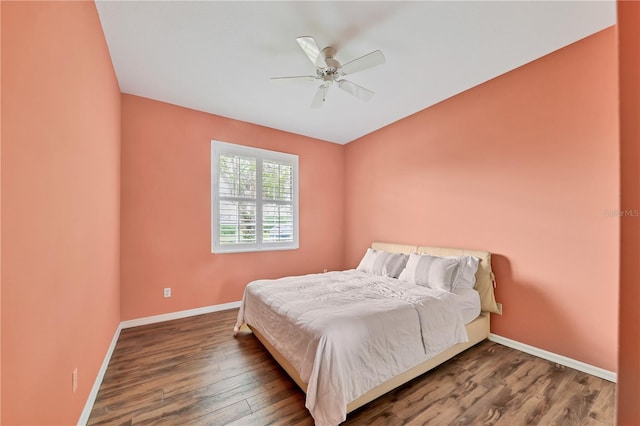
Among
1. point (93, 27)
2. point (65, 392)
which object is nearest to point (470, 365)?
point (65, 392)

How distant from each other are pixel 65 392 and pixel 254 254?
265 centimetres

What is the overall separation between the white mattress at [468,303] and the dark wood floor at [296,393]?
34 centimetres

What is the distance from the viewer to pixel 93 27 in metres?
1.76

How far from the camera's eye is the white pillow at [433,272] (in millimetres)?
2584

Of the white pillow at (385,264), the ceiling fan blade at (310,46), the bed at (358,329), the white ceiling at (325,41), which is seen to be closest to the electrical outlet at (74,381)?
the bed at (358,329)

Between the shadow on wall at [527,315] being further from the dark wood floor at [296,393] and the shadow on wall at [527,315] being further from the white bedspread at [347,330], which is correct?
the white bedspread at [347,330]

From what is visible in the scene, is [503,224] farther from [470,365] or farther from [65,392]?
[65,392]

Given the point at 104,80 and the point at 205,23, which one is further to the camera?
the point at 104,80

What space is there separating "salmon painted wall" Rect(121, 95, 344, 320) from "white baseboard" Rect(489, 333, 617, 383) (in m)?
3.02

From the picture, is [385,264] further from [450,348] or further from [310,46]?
[310,46]

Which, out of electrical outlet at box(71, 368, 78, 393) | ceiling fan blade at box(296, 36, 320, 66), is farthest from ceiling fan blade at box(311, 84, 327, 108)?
electrical outlet at box(71, 368, 78, 393)

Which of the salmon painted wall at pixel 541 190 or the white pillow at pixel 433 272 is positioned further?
the white pillow at pixel 433 272

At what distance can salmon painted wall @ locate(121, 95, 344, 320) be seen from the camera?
9.99ft

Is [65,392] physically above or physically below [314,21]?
below
